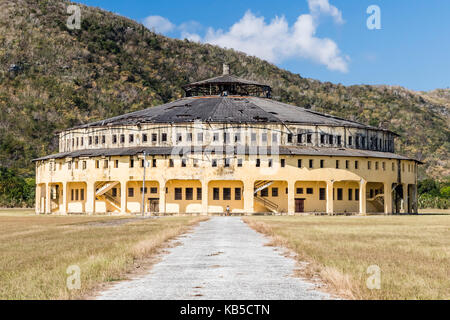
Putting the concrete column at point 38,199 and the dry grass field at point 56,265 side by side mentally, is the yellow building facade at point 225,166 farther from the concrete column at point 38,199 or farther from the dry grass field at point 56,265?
the dry grass field at point 56,265

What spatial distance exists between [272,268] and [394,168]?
79.2m

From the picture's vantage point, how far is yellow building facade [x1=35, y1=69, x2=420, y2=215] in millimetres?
84562

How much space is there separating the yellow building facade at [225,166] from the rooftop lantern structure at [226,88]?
1281cm

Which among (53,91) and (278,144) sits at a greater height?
(53,91)

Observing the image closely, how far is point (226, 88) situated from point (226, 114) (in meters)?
19.9

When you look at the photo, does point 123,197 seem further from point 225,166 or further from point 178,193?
point 225,166

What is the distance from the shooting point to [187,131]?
88.8m

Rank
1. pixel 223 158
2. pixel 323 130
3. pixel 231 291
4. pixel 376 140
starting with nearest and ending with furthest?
pixel 231 291 < pixel 223 158 < pixel 323 130 < pixel 376 140

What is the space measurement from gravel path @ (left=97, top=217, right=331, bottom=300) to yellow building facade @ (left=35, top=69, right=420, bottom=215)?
5855cm

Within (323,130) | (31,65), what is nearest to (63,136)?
(323,130)

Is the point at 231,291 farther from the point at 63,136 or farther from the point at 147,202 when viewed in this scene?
the point at 63,136

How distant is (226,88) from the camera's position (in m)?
112

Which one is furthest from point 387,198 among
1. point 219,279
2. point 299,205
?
point 219,279

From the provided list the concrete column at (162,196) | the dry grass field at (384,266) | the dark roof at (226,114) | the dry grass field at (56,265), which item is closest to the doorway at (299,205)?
the dark roof at (226,114)
